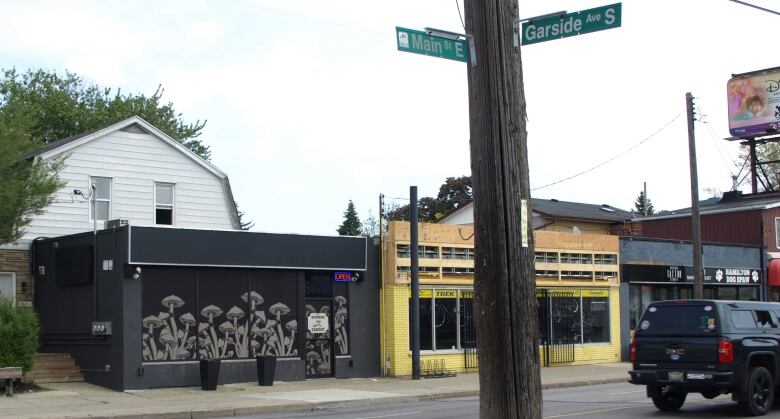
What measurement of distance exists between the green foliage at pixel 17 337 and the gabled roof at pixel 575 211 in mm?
25563

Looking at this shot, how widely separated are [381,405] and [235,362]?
197 inches

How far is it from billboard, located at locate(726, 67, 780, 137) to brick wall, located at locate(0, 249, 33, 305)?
35.4 m

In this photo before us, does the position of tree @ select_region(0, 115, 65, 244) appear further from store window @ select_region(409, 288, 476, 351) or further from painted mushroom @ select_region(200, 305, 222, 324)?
store window @ select_region(409, 288, 476, 351)

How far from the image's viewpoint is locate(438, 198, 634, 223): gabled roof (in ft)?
135

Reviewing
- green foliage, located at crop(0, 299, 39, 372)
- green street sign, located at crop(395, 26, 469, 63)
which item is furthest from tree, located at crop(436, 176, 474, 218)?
green street sign, located at crop(395, 26, 469, 63)

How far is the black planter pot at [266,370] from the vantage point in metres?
22.9

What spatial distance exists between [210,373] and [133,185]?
8.88 metres

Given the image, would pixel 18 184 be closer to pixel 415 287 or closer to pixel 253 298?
pixel 253 298

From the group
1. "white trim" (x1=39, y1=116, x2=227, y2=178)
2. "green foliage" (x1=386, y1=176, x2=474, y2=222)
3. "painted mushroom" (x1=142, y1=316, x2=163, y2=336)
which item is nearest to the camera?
"painted mushroom" (x1=142, y1=316, x2=163, y2=336)

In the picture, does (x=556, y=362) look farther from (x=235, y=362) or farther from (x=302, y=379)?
(x=235, y=362)

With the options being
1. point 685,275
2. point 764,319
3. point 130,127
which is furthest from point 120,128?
point 685,275

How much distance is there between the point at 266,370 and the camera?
22938 mm

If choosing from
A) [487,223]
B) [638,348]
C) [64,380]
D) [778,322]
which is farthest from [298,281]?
[487,223]

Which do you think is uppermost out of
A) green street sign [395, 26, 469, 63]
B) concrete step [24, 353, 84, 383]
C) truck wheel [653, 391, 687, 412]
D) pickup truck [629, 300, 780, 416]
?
green street sign [395, 26, 469, 63]
